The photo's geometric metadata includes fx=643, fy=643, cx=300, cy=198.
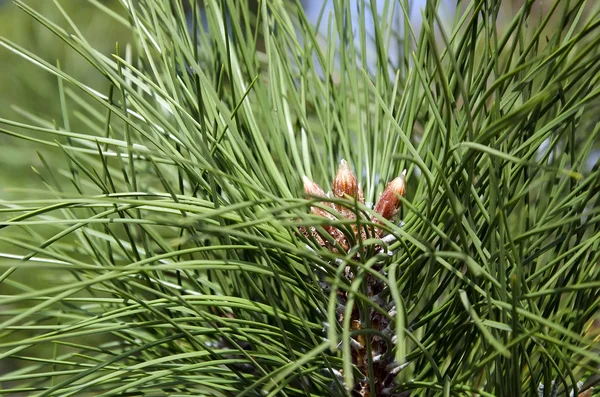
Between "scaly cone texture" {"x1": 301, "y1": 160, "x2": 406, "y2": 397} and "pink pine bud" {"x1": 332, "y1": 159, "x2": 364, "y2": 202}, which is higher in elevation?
"pink pine bud" {"x1": 332, "y1": 159, "x2": 364, "y2": 202}

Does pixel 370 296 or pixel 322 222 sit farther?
pixel 370 296

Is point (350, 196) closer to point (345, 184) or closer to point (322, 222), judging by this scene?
point (345, 184)

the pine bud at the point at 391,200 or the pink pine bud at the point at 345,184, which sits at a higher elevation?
the pink pine bud at the point at 345,184

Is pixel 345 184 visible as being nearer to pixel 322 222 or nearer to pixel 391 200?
pixel 391 200

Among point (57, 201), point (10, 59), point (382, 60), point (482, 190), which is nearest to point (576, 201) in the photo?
point (482, 190)

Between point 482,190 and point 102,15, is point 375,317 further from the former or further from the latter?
point 102,15

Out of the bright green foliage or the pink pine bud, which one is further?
the pink pine bud

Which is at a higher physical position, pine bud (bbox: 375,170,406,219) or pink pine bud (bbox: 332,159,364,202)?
pink pine bud (bbox: 332,159,364,202)

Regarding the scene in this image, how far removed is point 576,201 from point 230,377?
0.77 ft

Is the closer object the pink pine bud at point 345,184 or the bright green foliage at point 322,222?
the bright green foliage at point 322,222

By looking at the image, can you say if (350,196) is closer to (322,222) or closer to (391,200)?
(391,200)

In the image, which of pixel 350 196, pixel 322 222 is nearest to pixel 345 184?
pixel 350 196

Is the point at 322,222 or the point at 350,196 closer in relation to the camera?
the point at 322,222

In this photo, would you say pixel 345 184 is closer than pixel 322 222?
No
